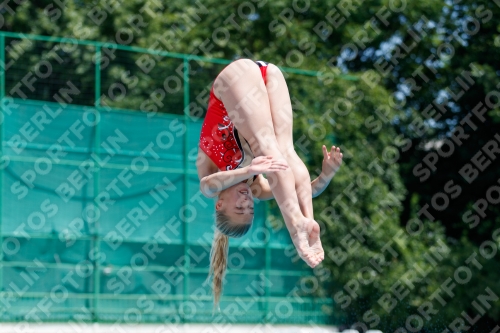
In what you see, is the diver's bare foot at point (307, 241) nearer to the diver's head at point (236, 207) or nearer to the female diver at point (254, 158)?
the female diver at point (254, 158)

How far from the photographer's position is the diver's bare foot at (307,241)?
4.86 metres

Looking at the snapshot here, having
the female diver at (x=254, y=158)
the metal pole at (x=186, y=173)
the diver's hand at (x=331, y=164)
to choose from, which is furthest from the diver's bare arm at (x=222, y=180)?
the metal pole at (x=186, y=173)

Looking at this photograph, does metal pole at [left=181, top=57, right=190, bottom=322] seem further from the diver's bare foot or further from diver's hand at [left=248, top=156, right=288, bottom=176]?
diver's hand at [left=248, top=156, right=288, bottom=176]

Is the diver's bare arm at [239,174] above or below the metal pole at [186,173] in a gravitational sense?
above

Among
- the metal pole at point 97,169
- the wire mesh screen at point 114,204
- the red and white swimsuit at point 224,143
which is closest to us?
the red and white swimsuit at point 224,143

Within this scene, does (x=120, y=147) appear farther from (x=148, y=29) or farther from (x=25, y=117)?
(x=148, y=29)

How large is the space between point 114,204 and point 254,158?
17.9ft

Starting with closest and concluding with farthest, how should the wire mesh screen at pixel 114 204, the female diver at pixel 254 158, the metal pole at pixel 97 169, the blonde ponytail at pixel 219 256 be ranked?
the female diver at pixel 254 158
the blonde ponytail at pixel 219 256
the wire mesh screen at pixel 114 204
the metal pole at pixel 97 169

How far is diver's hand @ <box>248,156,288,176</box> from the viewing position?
465cm

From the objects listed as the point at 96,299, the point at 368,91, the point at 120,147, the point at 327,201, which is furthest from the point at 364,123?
the point at 96,299

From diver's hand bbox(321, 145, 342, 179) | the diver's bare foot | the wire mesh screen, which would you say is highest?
diver's hand bbox(321, 145, 342, 179)

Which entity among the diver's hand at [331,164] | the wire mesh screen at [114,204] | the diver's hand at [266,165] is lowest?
the wire mesh screen at [114,204]

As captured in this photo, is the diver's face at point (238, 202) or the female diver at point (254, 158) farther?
the diver's face at point (238, 202)

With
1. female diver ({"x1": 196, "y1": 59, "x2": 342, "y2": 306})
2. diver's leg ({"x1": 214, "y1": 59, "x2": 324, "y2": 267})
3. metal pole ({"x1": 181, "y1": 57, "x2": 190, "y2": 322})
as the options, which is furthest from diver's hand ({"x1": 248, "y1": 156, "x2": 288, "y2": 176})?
metal pole ({"x1": 181, "y1": 57, "x2": 190, "y2": 322})
